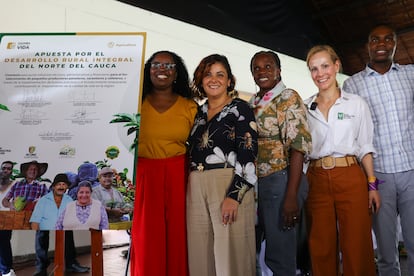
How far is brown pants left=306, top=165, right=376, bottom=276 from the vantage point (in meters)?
1.72

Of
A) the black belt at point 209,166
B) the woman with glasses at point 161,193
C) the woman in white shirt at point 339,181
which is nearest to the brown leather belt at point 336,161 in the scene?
the woman in white shirt at point 339,181

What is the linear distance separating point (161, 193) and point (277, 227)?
1.93ft

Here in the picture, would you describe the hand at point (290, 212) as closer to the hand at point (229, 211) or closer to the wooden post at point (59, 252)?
the hand at point (229, 211)

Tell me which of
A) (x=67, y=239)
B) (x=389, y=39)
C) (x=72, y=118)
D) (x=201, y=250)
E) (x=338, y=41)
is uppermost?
(x=338, y=41)

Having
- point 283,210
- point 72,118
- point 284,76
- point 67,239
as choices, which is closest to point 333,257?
point 283,210

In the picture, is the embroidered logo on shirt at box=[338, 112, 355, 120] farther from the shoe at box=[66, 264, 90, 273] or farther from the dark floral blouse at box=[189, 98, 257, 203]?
the shoe at box=[66, 264, 90, 273]

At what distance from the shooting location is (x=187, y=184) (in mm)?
1788

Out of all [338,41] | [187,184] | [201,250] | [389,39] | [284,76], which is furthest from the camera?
[338,41]

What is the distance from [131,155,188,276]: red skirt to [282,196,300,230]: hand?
0.49 meters

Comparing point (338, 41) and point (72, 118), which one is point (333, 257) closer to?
point (72, 118)

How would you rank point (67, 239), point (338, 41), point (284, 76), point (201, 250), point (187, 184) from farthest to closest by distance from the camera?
point (338, 41), point (284, 76), point (67, 239), point (187, 184), point (201, 250)

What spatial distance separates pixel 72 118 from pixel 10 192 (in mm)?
422

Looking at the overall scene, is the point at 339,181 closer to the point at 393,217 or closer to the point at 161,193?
the point at 393,217

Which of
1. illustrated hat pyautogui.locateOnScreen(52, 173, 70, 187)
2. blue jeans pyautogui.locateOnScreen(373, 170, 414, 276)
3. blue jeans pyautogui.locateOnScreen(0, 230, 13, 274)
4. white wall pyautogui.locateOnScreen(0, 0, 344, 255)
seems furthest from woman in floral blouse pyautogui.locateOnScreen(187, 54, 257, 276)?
white wall pyautogui.locateOnScreen(0, 0, 344, 255)
